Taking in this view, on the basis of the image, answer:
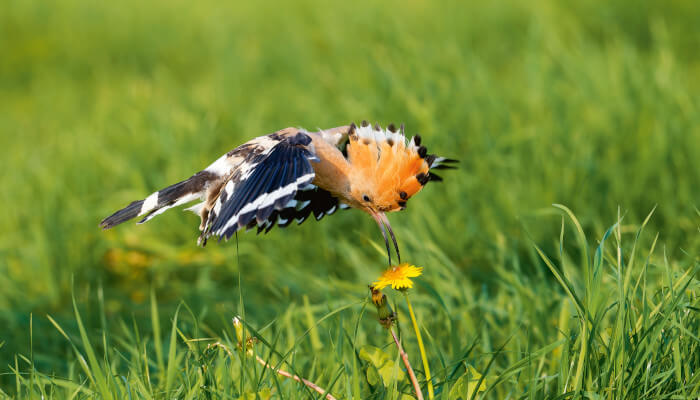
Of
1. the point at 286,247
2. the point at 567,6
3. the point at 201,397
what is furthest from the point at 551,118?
the point at 567,6

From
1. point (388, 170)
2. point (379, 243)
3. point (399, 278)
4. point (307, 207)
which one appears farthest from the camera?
point (379, 243)

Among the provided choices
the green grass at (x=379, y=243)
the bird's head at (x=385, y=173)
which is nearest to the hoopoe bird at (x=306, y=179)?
the bird's head at (x=385, y=173)

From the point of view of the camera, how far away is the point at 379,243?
8.61 feet

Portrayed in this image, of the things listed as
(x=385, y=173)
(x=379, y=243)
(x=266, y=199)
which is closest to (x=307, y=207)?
(x=385, y=173)

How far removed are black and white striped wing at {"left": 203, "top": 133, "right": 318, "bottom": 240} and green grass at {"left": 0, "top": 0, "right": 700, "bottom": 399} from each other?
0.81 feet

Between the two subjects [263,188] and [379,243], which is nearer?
[263,188]

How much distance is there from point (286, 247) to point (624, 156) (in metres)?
1.41

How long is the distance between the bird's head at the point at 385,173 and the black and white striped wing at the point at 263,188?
0.11 meters

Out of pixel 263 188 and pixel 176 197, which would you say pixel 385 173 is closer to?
pixel 263 188

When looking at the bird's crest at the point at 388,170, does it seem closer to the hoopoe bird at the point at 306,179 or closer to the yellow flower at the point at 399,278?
the hoopoe bird at the point at 306,179

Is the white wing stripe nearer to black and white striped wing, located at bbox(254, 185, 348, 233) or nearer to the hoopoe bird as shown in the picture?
the hoopoe bird

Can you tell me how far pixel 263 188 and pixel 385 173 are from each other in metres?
0.26

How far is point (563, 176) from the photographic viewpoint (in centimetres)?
266

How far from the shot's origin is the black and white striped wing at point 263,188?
1158 millimetres
